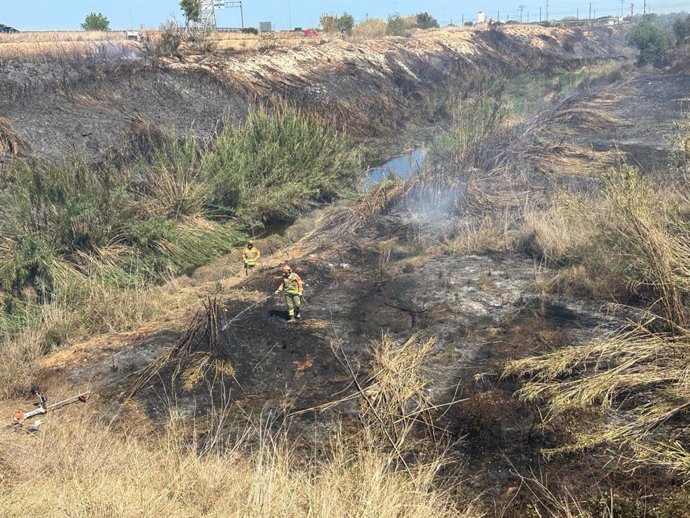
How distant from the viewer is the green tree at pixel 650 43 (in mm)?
40253

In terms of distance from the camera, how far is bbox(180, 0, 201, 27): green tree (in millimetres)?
27750

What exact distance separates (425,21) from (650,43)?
65.3 feet

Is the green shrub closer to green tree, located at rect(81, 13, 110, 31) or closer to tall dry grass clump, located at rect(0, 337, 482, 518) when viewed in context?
tall dry grass clump, located at rect(0, 337, 482, 518)

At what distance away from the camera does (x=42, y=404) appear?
6.79 meters

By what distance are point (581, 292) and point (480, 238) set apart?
287cm

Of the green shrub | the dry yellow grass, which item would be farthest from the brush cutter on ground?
the green shrub

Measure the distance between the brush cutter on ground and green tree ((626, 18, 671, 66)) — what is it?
41577 mm

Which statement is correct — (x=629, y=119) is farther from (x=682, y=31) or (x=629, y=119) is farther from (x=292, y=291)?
(x=682, y=31)

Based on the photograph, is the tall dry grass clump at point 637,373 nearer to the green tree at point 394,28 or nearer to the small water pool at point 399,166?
the small water pool at point 399,166

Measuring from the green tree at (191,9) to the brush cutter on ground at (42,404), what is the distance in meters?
23.8

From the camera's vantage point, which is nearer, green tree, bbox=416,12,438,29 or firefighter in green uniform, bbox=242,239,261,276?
firefighter in green uniform, bbox=242,239,261,276

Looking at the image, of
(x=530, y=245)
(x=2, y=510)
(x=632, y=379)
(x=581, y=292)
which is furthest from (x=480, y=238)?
(x=2, y=510)

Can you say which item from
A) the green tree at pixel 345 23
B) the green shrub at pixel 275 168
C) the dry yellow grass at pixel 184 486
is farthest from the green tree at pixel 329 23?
the dry yellow grass at pixel 184 486

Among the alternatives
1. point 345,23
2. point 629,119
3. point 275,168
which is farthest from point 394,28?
point 275,168
